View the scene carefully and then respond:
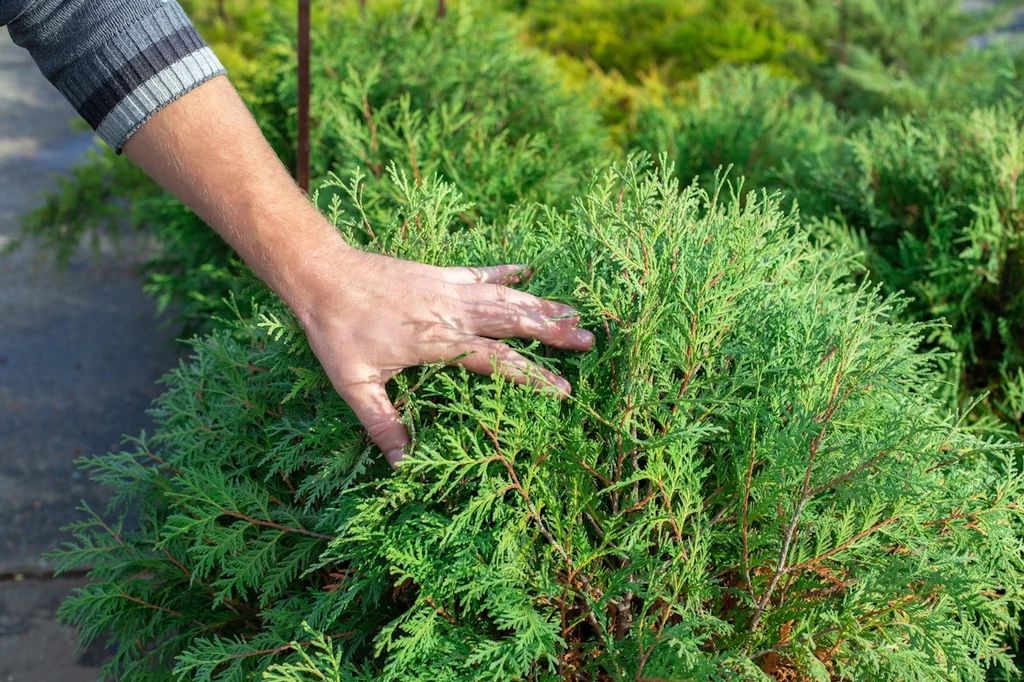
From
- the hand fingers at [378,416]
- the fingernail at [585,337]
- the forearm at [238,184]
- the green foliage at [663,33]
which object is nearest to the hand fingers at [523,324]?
the fingernail at [585,337]

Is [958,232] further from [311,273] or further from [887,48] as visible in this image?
[887,48]

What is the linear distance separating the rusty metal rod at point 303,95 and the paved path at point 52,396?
164 cm

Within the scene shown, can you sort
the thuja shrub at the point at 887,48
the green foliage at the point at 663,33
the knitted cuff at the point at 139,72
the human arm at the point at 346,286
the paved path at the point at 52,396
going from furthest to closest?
the green foliage at the point at 663,33
the thuja shrub at the point at 887,48
the paved path at the point at 52,396
the knitted cuff at the point at 139,72
the human arm at the point at 346,286

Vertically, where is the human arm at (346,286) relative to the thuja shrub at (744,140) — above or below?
above

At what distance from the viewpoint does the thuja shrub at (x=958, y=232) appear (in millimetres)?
2752

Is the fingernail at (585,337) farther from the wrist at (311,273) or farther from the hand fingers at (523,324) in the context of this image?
the wrist at (311,273)

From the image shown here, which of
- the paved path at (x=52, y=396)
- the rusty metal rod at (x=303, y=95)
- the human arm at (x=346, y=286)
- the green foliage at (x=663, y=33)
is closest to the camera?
the human arm at (x=346, y=286)

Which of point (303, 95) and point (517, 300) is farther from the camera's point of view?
point (303, 95)

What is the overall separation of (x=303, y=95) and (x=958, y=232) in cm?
222

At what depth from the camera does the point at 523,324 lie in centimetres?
164

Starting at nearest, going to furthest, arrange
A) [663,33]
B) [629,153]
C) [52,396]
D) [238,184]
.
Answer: [238,184], [629,153], [52,396], [663,33]

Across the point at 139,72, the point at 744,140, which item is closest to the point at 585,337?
the point at 139,72

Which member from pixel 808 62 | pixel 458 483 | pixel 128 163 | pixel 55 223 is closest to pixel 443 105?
pixel 458 483

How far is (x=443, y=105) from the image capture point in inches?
122
